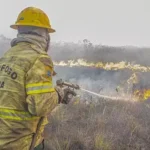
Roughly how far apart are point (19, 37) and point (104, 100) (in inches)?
211

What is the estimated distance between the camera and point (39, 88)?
2752 millimetres

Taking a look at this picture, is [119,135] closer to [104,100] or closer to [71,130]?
[71,130]

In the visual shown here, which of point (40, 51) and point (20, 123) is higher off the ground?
point (40, 51)

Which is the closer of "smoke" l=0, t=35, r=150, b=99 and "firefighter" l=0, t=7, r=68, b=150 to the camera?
"firefighter" l=0, t=7, r=68, b=150

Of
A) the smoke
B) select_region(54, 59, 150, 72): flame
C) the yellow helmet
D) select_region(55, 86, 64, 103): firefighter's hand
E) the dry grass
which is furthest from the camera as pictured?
select_region(54, 59, 150, 72): flame

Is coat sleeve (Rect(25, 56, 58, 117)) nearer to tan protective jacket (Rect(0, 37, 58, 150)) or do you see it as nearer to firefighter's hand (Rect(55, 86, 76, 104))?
tan protective jacket (Rect(0, 37, 58, 150))

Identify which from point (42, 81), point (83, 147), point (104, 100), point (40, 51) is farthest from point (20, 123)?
point (104, 100)

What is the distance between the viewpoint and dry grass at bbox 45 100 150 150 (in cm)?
535

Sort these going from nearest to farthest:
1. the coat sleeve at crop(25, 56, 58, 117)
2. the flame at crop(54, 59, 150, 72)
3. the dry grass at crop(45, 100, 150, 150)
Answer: the coat sleeve at crop(25, 56, 58, 117)
the dry grass at crop(45, 100, 150, 150)
the flame at crop(54, 59, 150, 72)

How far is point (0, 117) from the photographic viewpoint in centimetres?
288

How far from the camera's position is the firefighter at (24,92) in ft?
9.09

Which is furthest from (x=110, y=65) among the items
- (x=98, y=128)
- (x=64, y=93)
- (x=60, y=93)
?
(x=60, y=93)

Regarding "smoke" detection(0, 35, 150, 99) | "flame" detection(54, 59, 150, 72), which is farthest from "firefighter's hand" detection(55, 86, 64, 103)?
"flame" detection(54, 59, 150, 72)

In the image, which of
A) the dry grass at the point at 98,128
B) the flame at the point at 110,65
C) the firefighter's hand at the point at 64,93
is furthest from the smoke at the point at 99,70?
the firefighter's hand at the point at 64,93
